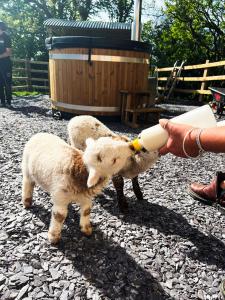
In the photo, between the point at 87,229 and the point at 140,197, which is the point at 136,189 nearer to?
the point at 140,197

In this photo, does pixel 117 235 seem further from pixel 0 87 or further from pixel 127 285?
pixel 0 87

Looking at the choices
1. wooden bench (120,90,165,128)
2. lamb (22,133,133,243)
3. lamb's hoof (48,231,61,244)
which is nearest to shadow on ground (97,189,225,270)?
lamb (22,133,133,243)

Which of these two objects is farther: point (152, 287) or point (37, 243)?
point (37, 243)

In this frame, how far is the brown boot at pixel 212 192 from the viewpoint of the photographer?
10.8ft

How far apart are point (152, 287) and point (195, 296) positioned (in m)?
0.35

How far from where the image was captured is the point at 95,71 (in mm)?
7195

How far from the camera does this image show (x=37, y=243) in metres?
2.71

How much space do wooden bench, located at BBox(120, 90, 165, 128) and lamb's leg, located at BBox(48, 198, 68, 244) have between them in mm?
4903

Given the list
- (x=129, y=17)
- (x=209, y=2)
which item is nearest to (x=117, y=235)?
(x=209, y=2)

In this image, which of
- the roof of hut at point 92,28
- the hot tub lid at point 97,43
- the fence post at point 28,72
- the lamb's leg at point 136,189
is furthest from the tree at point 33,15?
the lamb's leg at point 136,189

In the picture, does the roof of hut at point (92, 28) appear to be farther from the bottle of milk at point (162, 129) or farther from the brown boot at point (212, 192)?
the bottle of milk at point (162, 129)

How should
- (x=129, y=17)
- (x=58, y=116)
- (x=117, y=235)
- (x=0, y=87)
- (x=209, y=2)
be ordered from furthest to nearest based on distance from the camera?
(x=129, y=17), (x=209, y=2), (x=0, y=87), (x=58, y=116), (x=117, y=235)

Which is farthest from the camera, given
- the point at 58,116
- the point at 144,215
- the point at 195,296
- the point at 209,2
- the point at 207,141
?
the point at 209,2

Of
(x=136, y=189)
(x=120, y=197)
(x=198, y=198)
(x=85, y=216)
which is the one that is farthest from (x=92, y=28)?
(x=85, y=216)
